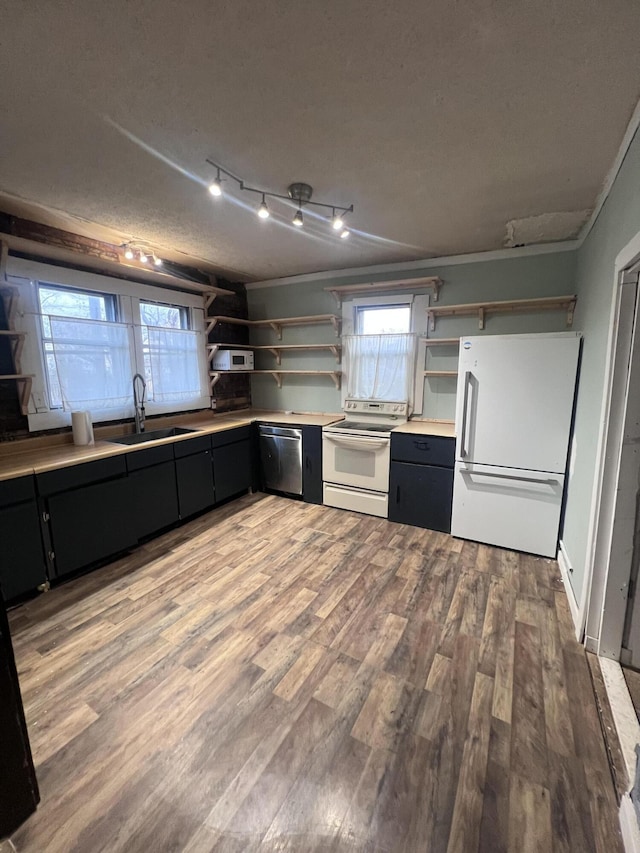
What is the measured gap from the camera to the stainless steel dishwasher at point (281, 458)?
12.4 ft

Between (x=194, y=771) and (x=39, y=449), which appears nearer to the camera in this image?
(x=194, y=771)

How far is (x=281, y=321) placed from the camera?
4156mm

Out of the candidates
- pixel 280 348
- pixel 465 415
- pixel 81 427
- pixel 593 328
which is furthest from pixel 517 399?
pixel 81 427

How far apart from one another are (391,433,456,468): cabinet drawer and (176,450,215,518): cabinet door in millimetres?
1751

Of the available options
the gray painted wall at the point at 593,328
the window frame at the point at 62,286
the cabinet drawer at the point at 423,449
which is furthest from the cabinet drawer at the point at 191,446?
the gray painted wall at the point at 593,328

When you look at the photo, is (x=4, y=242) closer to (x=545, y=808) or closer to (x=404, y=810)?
(x=404, y=810)

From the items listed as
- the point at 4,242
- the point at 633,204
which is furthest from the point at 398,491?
the point at 4,242

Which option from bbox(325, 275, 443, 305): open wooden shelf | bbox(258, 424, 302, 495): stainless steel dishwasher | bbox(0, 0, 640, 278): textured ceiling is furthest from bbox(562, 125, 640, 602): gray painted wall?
bbox(258, 424, 302, 495): stainless steel dishwasher

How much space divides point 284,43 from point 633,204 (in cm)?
149

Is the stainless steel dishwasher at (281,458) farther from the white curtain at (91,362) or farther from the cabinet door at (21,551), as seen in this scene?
the cabinet door at (21,551)

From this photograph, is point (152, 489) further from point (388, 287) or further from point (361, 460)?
point (388, 287)

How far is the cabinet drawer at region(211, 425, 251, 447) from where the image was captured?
348cm

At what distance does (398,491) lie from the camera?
10.6 feet

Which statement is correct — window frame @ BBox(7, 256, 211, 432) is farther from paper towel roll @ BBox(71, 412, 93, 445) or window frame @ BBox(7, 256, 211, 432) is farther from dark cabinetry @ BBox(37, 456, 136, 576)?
dark cabinetry @ BBox(37, 456, 136, 576)
